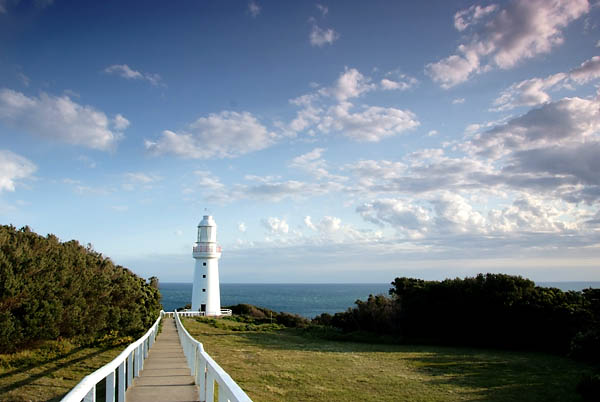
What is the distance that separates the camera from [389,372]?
569 inches

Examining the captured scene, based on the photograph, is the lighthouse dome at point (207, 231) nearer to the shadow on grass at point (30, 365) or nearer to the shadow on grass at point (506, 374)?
the shadow on grass at point (30, 365)

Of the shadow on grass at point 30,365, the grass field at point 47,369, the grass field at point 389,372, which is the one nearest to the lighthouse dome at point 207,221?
the grass field at point 389,372

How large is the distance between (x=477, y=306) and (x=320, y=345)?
9.16 meters

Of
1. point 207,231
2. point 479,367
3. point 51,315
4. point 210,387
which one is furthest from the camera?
point 207,231

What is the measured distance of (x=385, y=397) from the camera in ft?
36.1

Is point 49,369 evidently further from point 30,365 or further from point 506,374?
point 506,374

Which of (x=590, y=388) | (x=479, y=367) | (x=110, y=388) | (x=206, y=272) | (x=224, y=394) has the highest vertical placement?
(x=206, y=272)

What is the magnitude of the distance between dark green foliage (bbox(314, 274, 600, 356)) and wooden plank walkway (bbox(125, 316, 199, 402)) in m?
15.7

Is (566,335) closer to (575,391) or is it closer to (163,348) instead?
(575,391)

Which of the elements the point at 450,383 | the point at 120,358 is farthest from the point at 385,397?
the point at 120,358

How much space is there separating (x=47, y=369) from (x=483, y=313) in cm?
2063

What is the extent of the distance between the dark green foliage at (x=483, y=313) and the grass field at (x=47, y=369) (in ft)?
52.8

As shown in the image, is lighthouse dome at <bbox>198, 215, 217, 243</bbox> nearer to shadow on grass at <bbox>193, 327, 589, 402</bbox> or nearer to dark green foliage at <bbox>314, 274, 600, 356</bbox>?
shadow on grass at <bbox>193, 327, 589, 402</bbox>

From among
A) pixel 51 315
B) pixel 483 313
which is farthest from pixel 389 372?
pixel 483 313
